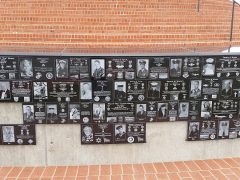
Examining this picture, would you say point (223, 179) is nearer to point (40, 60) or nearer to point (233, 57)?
point (233, 57)

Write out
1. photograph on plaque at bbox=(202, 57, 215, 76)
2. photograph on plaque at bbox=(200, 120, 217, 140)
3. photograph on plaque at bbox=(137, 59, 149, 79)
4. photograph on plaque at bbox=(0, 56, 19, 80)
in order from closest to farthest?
photograph on plaque at bbox=(0, 56, 19, 80), photograph on plaque at bbox=(137, 59, 149, 79), photograph on plaque at bbox=(202, 57, 215, 76), photograph on plaque at bbox=(200, 120, 217, 140)

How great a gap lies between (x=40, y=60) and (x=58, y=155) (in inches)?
60.4

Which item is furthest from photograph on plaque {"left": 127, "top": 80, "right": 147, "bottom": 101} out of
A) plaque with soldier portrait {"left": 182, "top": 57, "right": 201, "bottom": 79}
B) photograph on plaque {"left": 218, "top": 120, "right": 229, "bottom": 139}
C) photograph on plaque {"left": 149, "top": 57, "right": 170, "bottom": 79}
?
photograph on plaque {"left": 218, "top": 120, "right": 229, "bottom": 139}

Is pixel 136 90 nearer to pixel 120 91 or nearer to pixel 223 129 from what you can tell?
pixel 120 91

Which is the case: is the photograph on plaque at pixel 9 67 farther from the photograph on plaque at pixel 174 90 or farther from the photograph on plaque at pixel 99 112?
the photograph on plaque at pixel 174 90

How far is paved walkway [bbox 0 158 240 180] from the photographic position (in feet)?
14.3

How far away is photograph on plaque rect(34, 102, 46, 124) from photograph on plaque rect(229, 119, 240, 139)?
3.04m

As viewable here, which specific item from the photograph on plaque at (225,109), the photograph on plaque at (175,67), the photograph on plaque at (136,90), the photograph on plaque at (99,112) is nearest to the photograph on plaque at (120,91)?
the photograph on plaque at (136,90)

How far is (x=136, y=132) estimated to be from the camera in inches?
183

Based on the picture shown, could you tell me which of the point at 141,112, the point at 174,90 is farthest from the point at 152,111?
the point at 174,90

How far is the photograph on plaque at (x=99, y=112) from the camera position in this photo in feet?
14.9

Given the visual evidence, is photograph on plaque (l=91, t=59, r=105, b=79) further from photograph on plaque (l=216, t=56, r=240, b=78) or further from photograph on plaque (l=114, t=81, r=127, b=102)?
Result: photograph on plaque (l=216, t=56, r=240, b=78)

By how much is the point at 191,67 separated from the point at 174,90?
44 cm

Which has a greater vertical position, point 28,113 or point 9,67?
point 9,67
